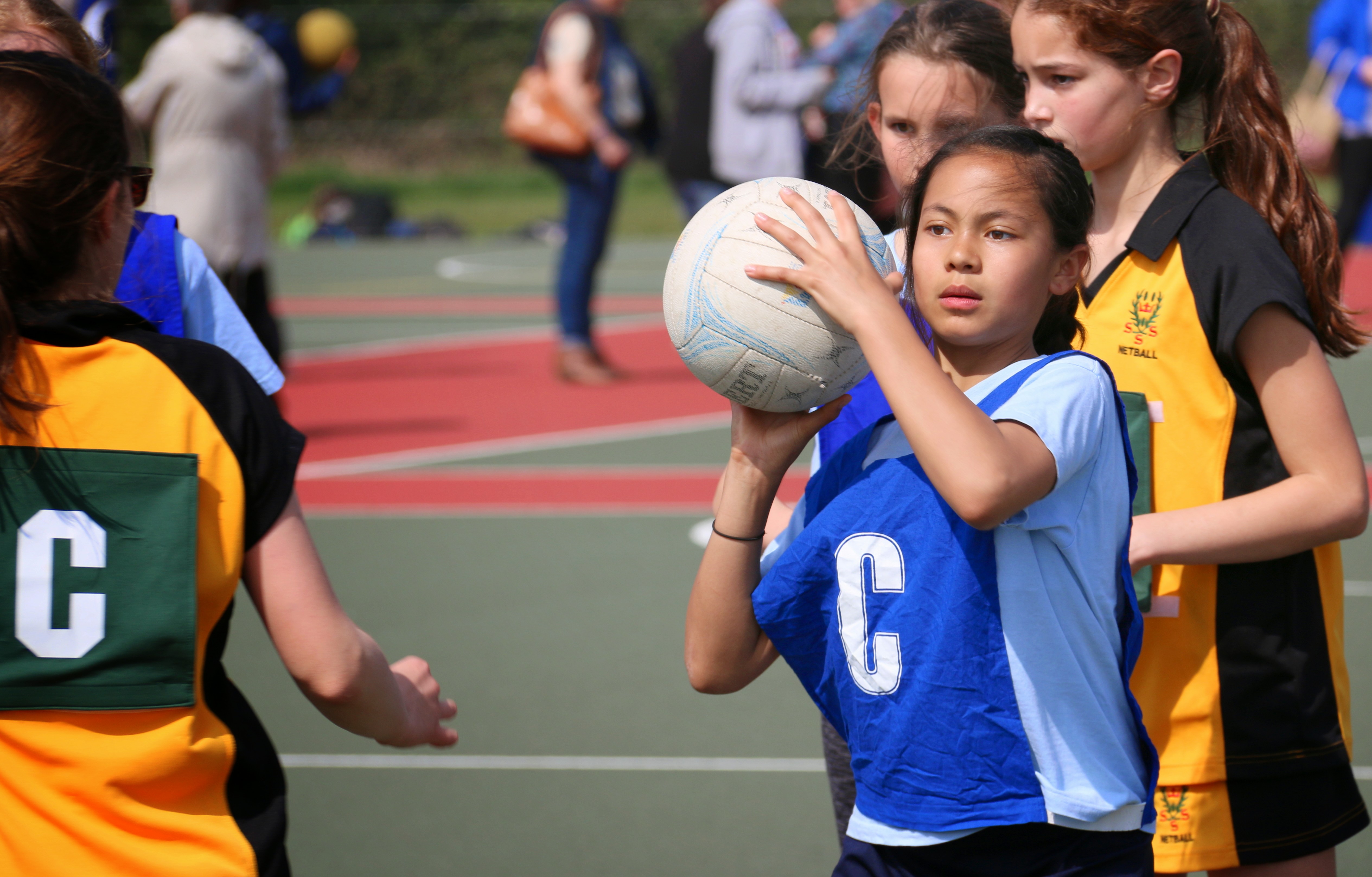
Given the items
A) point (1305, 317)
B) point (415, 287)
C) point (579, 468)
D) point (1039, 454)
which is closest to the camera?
point (1039, 454)

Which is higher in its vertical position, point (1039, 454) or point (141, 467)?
point (1039, 454)

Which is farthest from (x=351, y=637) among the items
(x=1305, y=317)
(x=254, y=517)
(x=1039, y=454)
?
(x=1305, y=317)

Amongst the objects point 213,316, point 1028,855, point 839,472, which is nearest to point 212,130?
point 213,316

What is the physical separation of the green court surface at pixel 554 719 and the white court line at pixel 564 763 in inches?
0.6

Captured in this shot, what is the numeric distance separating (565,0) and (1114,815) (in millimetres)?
7755

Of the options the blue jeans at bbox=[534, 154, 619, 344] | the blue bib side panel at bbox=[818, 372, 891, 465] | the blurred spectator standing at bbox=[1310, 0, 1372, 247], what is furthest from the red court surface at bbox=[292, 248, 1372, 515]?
the blue bib side panel at bbox=[818, 372, 891, 465]

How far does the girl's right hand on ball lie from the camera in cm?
168

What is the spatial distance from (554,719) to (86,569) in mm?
2513

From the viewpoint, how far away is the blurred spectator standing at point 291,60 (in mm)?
7160

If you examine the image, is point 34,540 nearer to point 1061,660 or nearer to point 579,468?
point 1061,660

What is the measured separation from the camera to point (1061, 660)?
5.26 feet

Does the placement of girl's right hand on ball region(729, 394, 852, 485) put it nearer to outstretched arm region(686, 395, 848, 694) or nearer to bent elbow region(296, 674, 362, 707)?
outstretched arm region(686, 395, 848, 694)

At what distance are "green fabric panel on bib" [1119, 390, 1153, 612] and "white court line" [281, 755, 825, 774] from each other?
177cm

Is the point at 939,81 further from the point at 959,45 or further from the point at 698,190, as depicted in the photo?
the point at 698,190
